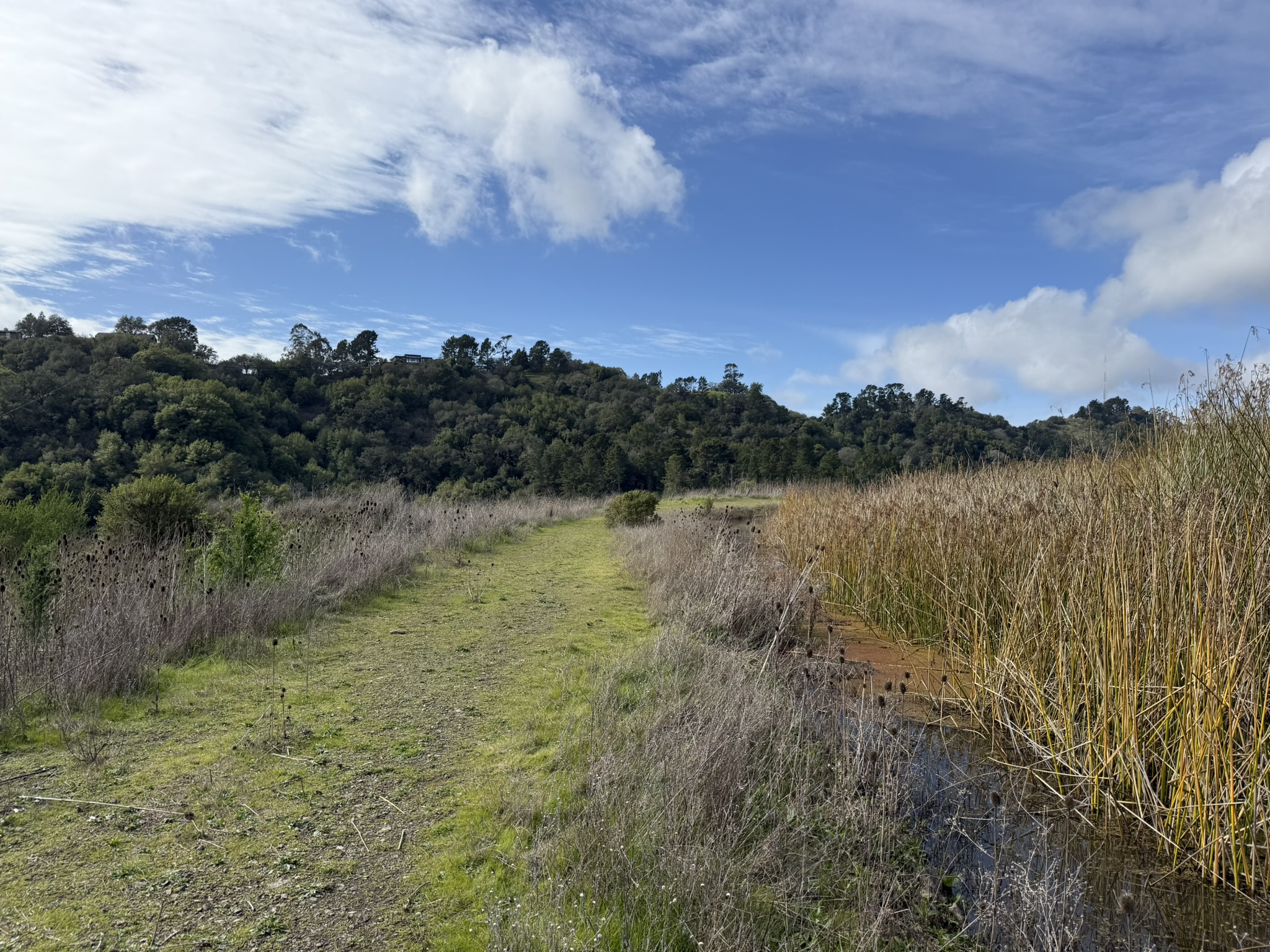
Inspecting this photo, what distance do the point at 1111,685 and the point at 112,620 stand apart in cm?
631

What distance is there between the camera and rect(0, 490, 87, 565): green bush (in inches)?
287

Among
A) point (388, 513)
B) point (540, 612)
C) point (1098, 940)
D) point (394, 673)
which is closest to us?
point (1098, 940)

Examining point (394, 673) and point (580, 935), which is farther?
point (394, 673)

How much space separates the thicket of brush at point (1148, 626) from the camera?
2.86m

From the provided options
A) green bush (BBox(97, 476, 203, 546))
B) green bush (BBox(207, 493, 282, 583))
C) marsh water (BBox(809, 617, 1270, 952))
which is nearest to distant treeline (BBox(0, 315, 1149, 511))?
marsh water (BBox(809, 617, 1270, 952))

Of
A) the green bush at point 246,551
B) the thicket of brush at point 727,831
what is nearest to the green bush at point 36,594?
the green bush at point 246,551

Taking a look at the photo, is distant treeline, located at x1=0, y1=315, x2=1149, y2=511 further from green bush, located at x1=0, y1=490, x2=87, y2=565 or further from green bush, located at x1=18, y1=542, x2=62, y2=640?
green bush, located at x1=18, y1=542, x2=62, y2=640

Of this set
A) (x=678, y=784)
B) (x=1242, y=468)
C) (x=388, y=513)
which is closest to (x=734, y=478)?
(x=388, y=513)

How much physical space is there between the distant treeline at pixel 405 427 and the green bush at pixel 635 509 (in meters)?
5.43

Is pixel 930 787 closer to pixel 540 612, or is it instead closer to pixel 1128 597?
pixel 1128 597

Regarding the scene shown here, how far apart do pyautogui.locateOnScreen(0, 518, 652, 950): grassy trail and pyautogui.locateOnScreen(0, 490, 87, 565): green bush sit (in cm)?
381

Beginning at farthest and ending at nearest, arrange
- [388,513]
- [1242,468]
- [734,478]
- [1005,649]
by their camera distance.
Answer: [734,478]
[388,513]
[1242,468]
[1005,649]

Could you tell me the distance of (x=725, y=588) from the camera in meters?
6.77

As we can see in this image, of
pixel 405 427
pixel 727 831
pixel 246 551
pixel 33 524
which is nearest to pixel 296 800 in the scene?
pixel 727 831
